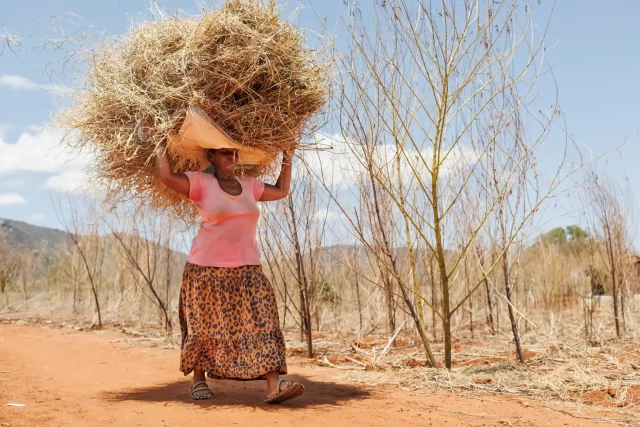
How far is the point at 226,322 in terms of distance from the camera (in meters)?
3.37

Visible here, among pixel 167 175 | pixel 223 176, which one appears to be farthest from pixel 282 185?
pixel 167 175

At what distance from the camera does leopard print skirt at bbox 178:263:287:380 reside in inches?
132

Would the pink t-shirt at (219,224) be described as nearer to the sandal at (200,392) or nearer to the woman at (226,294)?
the woman at (226,294)

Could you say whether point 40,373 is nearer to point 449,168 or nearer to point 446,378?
point 446,378

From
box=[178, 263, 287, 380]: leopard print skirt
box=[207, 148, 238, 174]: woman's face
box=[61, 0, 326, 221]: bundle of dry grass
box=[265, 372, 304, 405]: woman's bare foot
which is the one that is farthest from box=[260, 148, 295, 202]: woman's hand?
box=[265, 372, 304, 405]: woman's bare foot

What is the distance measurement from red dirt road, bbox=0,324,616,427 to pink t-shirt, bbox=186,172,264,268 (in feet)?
2.49

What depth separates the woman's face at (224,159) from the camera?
3.44 meters

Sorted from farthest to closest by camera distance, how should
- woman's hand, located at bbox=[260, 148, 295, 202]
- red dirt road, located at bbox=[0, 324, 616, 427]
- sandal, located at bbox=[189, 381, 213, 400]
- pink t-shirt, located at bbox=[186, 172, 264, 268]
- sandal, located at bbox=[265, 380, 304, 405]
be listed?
1. woman's hand, located at bbox=[260, 148, 295, 202]
2. sandal, located at bbox=[189, 381, 213, 400]
3. pink t-shirt, located at bbox=[186, 172, 264, 268]
4. sandal, located at bbox=[265, 380, 304, 405]
5. red dirt road, located at bbox=[0, 324, 616, 427]

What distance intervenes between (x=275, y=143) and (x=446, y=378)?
192cm

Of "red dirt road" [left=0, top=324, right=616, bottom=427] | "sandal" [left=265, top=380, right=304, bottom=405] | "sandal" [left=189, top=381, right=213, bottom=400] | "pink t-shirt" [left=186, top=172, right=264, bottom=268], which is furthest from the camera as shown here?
"sandal" [left=189, top=381, right=213, bottom=400]

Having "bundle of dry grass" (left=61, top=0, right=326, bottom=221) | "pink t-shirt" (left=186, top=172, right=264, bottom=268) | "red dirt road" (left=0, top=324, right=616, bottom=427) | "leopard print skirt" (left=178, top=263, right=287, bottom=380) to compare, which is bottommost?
"red dirt road" (left=0, top=324, right=616, bottom=427)

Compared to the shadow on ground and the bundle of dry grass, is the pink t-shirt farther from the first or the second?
the shadow on ground

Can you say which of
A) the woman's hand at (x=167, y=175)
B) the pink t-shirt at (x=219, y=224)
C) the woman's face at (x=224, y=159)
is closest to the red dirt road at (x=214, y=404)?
the pink t-shirt at (x=219, y=224)

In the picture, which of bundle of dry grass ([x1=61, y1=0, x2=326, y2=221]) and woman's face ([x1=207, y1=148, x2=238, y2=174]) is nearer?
bundle of dry grass ([x1=61, y1=0, x2=326, y2=221])
